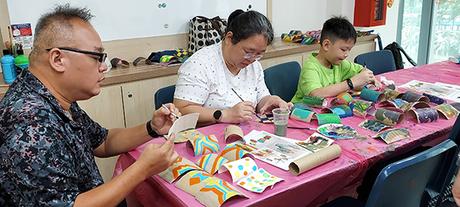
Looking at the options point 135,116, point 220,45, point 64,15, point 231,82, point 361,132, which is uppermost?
point 64,15

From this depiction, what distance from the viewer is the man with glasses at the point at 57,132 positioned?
98 cm

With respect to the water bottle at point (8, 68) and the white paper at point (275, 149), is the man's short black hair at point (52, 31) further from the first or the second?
the water bottle at point (8, 68)

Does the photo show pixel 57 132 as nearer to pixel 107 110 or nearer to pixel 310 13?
pixel 107 110

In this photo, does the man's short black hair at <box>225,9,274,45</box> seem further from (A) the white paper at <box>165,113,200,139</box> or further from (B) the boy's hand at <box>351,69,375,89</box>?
(B) the boy's hand at <box>351,69,375,89</box>

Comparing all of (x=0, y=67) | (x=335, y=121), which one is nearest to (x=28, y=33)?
(x=0, y=67)

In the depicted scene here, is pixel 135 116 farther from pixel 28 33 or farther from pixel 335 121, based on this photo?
pixel 335 121

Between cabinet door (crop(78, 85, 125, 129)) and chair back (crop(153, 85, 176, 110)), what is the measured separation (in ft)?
1.97

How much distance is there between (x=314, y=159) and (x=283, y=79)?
1246mm

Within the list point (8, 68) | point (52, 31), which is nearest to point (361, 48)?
point (8, 68)

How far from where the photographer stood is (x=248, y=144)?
150 centimetres

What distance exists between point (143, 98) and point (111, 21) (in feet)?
2.05

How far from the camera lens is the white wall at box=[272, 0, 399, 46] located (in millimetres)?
3793

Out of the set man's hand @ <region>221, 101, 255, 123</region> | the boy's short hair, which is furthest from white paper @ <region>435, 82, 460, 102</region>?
man's hand @ <region>221, 101, 255, 123</region>

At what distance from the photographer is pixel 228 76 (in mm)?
1971
